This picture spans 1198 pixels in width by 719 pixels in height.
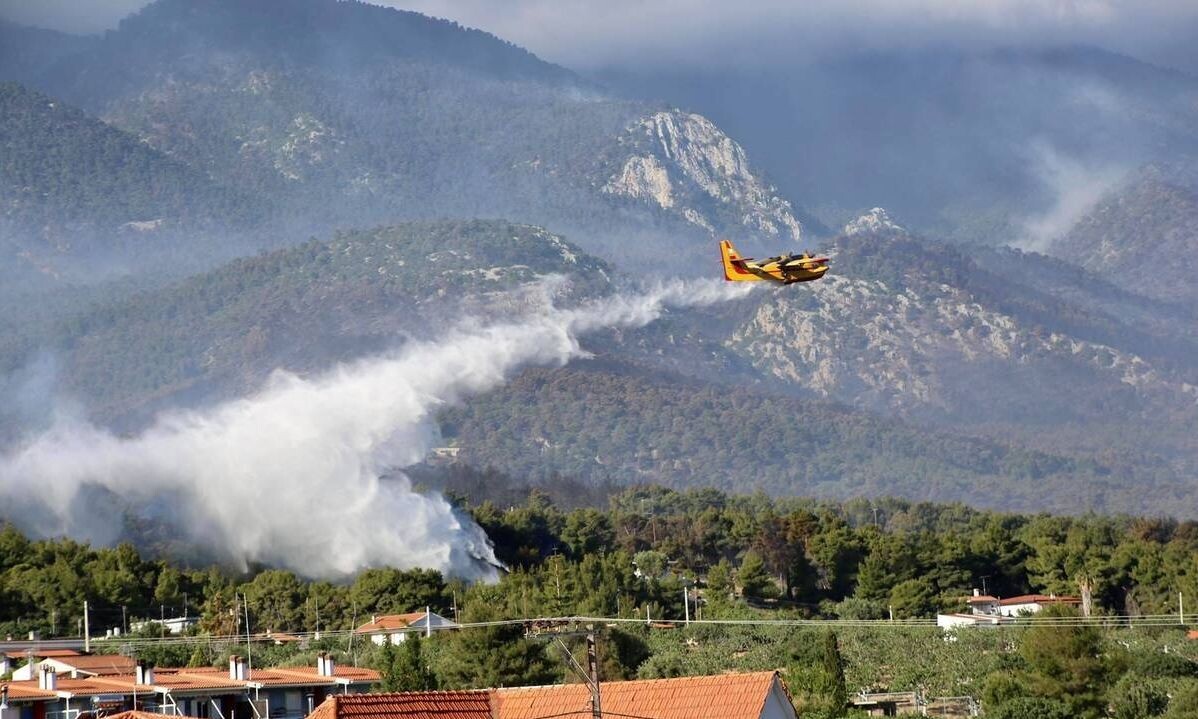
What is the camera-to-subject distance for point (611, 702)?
45469 millimetres

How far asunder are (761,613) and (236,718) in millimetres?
52208

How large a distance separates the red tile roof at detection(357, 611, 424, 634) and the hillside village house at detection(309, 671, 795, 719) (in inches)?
2024

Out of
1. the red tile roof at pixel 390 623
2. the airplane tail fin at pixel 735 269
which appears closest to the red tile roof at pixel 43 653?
the red tile roof at pixel 390 623

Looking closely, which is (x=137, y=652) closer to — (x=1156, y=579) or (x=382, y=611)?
(x=382, y=611)

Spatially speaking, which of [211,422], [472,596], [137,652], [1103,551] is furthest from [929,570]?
[211,422]

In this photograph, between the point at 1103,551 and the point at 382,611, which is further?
the point at 1103,551

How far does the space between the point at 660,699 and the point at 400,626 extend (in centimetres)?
5465

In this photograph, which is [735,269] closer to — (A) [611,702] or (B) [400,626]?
(B) [400,626]

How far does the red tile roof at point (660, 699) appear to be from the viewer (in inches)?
1721

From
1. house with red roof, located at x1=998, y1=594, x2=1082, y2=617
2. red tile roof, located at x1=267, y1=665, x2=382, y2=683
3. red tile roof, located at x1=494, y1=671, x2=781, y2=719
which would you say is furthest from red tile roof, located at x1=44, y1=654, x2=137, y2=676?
house with red roof, located at x1=998, y1=594, x2=1082, y2=617

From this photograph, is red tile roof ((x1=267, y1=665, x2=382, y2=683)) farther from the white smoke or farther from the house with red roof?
the white smoke

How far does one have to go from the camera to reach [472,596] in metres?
111

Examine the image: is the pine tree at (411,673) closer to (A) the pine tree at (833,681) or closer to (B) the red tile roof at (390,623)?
(A) the pine tree at (833,681)

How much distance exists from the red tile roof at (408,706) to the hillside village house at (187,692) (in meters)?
14.4
